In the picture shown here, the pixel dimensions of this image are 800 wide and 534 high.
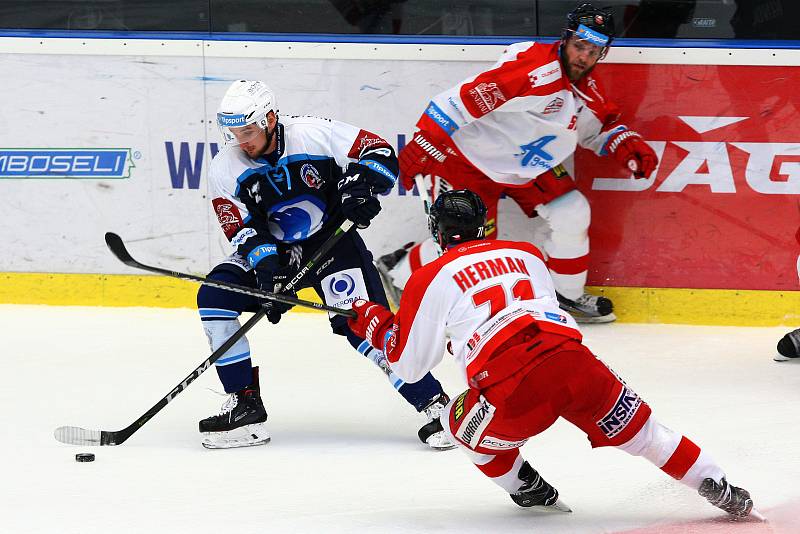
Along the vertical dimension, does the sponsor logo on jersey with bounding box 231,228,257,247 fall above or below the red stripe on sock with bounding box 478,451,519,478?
above

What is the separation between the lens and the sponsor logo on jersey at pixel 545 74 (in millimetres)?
4340

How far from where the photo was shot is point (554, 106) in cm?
443

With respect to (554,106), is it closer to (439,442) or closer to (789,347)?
(789,347)

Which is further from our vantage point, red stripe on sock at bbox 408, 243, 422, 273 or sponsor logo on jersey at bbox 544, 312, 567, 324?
red stripe on sock at bbox 408, 243, 422, 273

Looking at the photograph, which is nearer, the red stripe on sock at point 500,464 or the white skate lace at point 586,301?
the red stripe on sock at point 500,464

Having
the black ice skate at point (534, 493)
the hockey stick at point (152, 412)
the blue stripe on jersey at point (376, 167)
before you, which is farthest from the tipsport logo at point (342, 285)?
the black ice skate at point (534, 493)

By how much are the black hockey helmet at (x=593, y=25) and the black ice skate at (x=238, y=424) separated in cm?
180

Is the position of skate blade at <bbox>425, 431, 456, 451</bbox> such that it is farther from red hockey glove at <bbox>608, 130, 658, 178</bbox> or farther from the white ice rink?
red hockey glove at <bbox>608, 130, 658, 178</bbox>

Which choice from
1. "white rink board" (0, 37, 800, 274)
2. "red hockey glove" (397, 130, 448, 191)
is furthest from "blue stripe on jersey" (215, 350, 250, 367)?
"white rink board" (0, 37, 800, 274)

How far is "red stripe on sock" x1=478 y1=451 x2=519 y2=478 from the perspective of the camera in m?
2.62

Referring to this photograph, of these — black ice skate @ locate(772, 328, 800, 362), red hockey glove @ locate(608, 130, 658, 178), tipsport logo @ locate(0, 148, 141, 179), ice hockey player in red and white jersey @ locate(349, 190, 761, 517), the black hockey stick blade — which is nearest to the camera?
ice hockey player in red and white jersey @ locate(349, 190, 761, 517)

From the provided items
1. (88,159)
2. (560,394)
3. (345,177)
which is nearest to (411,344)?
(560,394)

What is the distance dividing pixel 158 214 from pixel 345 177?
177 cm

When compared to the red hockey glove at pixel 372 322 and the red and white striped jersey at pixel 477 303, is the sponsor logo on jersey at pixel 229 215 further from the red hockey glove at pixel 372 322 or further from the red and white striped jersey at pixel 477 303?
the red and white striped jersey at pixel 477 303
